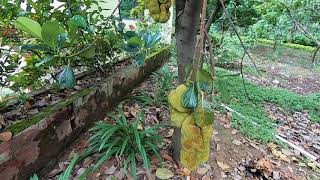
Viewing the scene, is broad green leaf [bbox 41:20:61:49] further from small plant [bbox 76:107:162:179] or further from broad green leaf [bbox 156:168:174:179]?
broad green leaf [bbox 156:168:174:179]

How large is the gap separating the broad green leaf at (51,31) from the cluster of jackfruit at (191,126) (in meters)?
0.44

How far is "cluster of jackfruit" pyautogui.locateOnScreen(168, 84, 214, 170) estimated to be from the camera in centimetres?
70

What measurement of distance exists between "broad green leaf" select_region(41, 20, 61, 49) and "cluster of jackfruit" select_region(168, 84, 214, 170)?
1.45 feet

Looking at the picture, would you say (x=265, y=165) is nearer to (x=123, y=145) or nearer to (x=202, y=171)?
(x=202, y=171)

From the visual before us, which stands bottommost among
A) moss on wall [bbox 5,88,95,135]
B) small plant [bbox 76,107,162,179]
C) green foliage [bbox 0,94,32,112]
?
small plant [bbox 76,107,162,179]

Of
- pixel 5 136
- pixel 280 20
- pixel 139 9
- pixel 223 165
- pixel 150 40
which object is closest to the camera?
pixel 5 136

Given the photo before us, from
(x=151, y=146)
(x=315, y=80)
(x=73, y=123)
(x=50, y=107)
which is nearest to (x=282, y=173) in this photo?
(x=151, y=146)

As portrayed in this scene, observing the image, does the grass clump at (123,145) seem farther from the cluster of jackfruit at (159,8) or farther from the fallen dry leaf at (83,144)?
the cluster of jackfruit at (159,8)

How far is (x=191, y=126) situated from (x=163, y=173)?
113 centimetres

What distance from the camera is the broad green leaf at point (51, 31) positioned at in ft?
2.83

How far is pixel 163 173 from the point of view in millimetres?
1760

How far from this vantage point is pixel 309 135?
300 cm

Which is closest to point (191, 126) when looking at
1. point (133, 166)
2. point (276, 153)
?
point (133, 166)

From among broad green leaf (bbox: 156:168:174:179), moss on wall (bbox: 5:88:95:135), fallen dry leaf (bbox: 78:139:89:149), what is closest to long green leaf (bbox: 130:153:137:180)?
broad green leaf (bbox: 156:168:174:179)
